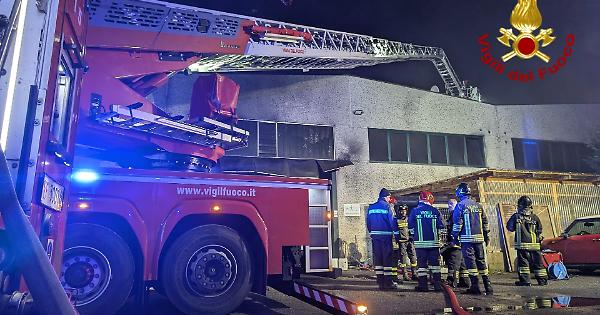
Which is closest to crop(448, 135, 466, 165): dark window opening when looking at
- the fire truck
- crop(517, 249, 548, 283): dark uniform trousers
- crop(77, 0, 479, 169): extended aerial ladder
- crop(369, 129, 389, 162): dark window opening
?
crop(369, 129, 389, 162): dark window opening

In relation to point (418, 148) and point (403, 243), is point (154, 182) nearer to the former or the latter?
point (403, 243)

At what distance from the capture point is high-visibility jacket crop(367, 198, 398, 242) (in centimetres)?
772

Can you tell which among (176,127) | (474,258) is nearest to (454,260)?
(474,258)

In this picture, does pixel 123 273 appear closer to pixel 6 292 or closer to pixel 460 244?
pixel 6 292

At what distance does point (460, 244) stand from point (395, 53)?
1077 cm

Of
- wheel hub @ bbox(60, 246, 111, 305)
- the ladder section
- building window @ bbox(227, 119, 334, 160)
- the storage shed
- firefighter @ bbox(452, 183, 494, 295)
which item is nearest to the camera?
wheel hub @ bbox(60, 246, 111, 305)

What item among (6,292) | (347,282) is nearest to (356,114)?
(347,282)

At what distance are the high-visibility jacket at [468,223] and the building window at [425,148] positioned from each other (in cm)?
727

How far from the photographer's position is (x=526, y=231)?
8000 millimetres

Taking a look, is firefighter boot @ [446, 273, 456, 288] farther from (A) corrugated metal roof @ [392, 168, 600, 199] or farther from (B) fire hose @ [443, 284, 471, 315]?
(A) corrugated metal roof @ [392, 168, 600, 199]

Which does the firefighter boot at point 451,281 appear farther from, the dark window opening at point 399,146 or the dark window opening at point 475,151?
the dark window opening at point 475,151

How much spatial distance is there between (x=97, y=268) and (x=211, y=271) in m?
1.15

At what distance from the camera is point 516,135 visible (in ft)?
56.2

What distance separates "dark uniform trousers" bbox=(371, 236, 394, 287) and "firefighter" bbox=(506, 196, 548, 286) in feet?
8.46
